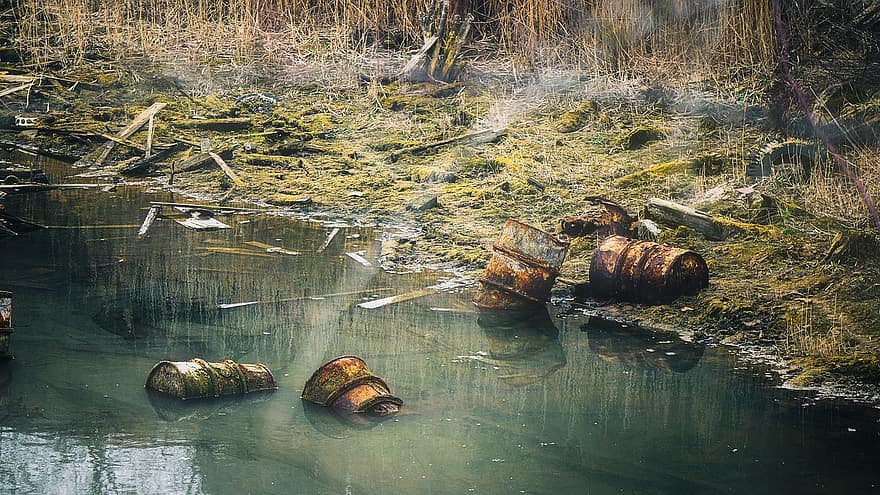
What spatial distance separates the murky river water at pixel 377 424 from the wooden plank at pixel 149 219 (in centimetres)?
72

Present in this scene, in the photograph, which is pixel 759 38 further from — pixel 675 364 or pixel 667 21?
pixel 675 364

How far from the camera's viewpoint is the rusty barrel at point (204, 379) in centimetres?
555

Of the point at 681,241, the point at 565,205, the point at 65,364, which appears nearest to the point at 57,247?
the point at 65,364

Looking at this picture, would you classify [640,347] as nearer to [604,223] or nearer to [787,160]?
[604,223]

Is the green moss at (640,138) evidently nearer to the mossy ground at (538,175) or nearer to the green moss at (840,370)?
the mossy ground at (538,175)

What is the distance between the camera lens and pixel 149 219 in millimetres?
9258

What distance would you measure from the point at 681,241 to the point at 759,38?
424 cm

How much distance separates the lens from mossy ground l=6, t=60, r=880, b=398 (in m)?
7.16

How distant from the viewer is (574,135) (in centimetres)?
1120

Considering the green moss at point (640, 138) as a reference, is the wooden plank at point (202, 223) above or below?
below

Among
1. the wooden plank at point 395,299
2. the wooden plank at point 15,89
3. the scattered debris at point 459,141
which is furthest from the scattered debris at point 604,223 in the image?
the wooden plank at point 15,89

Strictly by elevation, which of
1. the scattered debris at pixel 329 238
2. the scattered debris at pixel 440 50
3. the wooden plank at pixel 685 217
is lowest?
the scattered debris at pixel 329 238

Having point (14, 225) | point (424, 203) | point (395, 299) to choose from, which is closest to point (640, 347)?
point (395, 299)

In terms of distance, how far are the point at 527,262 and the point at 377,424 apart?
7.34 ft
